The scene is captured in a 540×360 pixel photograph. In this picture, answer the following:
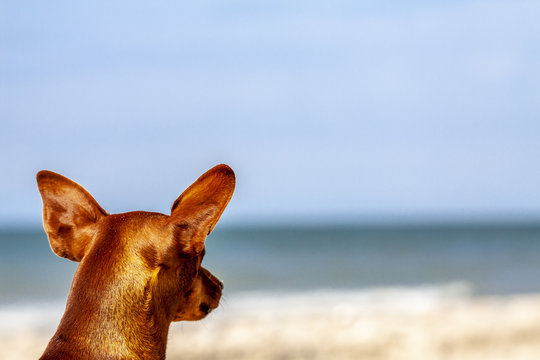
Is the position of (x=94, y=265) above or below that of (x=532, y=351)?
below

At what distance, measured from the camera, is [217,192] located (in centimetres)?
315

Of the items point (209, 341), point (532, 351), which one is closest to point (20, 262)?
point (209, 341)

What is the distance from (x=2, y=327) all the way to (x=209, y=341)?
573 centimetres

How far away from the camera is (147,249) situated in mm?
3227

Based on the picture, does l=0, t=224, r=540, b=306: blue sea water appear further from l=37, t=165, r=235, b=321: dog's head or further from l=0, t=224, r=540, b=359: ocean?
l=37, t=165, r=235, b=321: dog's head

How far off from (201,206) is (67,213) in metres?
0.71

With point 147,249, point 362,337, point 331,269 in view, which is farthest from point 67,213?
point 331,269

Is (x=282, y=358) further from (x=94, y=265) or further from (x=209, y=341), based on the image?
(x=94, y=265)

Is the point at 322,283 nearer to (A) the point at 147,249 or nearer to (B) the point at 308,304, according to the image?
(B) the point at 308,304

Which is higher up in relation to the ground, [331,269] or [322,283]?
[331,269]

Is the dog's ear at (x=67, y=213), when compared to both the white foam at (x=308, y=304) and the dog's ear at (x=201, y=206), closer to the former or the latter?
the dog's ear at (x=201, y=206)

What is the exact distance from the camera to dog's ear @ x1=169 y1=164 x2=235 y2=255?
3.15 m

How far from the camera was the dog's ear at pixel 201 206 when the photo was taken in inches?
124

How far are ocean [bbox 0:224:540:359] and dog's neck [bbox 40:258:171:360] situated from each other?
25.3ft
